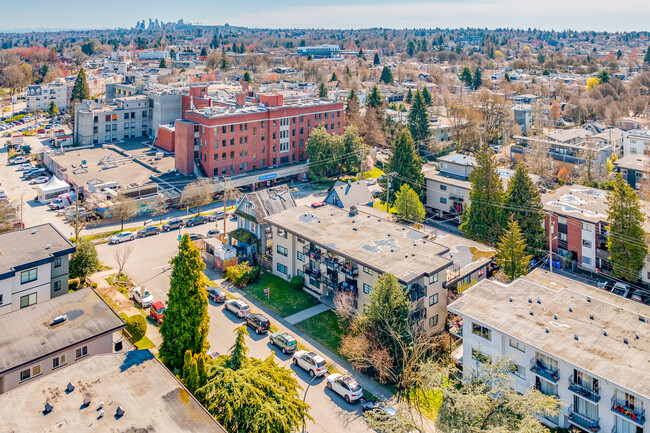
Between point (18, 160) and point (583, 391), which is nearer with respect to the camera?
point (583, 391)

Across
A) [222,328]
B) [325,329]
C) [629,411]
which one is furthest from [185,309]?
[629,411]

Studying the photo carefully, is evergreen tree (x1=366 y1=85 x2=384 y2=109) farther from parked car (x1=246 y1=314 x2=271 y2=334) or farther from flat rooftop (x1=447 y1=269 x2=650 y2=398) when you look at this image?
parked car (x1=246 y1=314 x2=271 y2=334)

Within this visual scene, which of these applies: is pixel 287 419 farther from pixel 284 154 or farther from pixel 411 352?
pixel 284 154

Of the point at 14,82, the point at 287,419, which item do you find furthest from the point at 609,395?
the point at 14,82

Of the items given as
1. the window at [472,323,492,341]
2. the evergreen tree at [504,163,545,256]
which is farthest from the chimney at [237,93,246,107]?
the window at [472,323,492,341]

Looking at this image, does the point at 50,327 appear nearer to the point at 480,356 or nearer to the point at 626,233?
the point at 480,356

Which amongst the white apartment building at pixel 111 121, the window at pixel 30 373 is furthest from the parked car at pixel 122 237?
the white apartment building at pixel 111 121

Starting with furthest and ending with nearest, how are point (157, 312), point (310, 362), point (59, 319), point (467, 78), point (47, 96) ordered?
point (467, 78) < point (47, 96) < point (157, 312) < point (310, 362) < point (59, 319)

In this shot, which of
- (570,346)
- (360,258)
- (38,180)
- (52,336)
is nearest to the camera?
(570,346)
